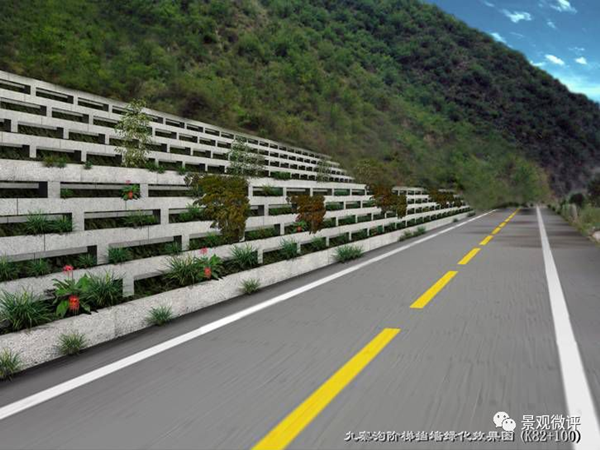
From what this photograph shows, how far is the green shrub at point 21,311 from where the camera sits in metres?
4.96

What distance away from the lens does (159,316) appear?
21.3 feet

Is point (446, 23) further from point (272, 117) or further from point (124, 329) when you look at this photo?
point (124, 329)

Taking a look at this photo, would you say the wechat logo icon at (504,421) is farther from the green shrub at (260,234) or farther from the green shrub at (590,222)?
the green shrub at (590,222)

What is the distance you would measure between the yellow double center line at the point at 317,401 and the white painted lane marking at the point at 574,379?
1.67 m

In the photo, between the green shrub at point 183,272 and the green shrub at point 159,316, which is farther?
the green shrub at point 183,272

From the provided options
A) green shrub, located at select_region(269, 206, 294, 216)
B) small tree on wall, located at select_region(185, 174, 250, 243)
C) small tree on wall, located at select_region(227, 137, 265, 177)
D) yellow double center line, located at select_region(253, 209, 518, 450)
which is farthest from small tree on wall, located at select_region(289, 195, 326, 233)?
small tree on wall, located at select_region(227, 137, 265, 177)

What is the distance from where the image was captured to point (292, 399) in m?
3.96

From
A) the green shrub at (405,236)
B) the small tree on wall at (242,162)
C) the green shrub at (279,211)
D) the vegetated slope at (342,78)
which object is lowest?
the green shrub at (405,236)

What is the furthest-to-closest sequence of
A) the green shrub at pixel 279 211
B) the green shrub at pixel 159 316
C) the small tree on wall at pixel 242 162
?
the small tree on wall at pixel 242 162
the green shrub at pixel 279 211
the green shrub at pixel 159 316

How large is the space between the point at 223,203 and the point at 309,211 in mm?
3435

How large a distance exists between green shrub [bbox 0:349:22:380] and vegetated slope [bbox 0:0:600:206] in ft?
101

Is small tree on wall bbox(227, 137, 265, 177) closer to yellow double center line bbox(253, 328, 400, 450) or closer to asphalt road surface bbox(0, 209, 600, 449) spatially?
asphalt road surface bbox(0, 209, 600, 449)

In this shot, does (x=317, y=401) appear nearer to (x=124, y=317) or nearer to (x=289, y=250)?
(x=124, y=317)

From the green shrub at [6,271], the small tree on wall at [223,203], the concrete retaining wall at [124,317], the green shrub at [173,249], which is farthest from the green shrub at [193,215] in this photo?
the green shrub at [6,271]
